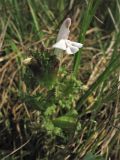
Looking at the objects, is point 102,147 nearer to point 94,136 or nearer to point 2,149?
point 94,136

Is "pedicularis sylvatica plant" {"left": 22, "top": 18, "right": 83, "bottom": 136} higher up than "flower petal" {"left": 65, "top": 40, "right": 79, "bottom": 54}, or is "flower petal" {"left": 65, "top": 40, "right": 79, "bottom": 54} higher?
"flower petal" {"left": 65, "top": 40, "right": 79, "bottom": 54}

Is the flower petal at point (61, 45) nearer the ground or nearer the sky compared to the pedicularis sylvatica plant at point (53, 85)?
nearer the sky

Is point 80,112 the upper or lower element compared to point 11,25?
lower

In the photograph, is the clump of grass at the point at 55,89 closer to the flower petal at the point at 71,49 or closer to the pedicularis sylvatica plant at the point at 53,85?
the pedicularis sylvatica plant at the point at 53,85

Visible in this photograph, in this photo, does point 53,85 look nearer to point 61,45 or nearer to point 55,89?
point 55,89

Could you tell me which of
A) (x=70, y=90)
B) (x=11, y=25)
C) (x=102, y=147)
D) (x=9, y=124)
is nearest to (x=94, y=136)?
(x=102, y=147)

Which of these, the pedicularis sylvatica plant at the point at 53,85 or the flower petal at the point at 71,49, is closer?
the flower petal at the point at 71,49

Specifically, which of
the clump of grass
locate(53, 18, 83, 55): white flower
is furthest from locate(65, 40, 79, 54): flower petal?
the clump of grass

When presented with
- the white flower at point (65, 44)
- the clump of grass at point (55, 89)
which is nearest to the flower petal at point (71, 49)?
the white flower at point (65, 44)

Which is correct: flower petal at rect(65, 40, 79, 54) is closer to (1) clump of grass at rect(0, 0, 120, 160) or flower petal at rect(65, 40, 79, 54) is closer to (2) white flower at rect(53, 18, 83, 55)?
(2) white flower at rect(53, 18, 83, 55)
